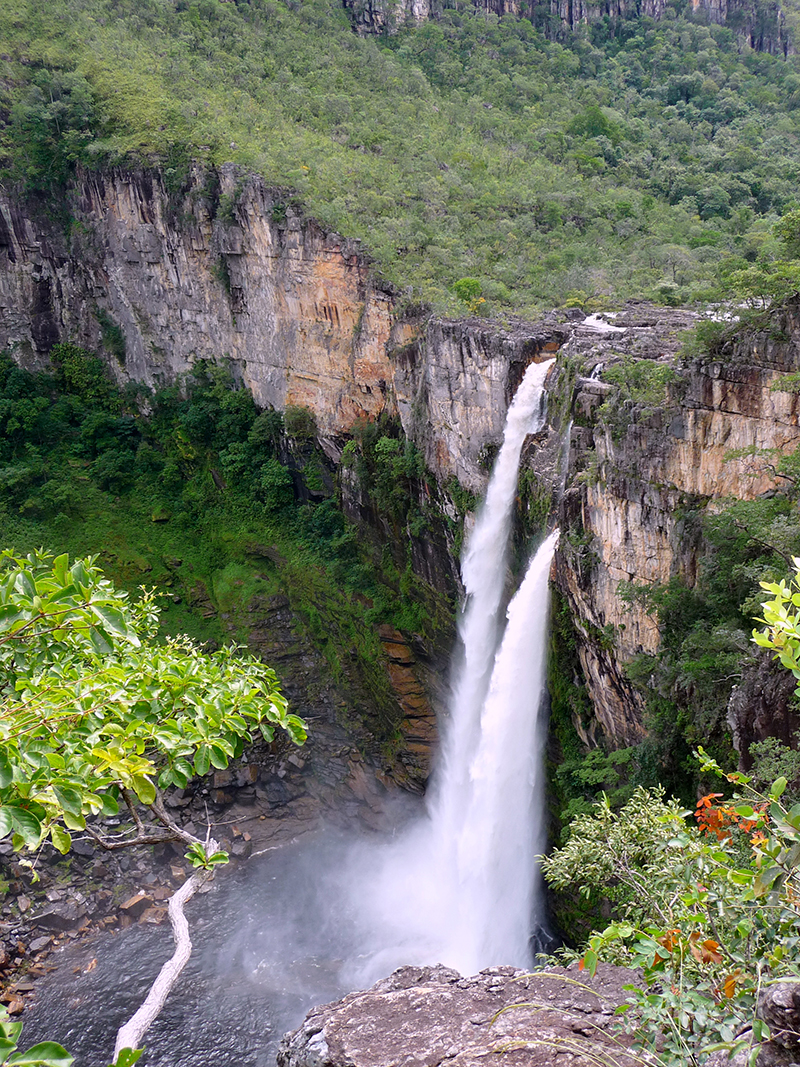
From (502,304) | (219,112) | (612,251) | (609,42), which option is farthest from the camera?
(609,42)

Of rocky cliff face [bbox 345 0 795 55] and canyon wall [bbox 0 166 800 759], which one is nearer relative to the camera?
canyon wall [bbox 0 166 800 759]

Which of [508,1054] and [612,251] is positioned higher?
[612,251]

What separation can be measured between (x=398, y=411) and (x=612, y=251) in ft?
27.1

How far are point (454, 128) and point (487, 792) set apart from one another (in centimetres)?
2399

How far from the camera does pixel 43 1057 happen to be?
2.56 m

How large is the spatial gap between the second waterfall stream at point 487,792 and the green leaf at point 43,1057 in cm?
1189

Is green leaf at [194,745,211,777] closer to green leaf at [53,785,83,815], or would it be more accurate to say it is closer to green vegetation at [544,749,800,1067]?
green leaf at [53,785,83,815]

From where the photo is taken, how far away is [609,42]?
1431 inches

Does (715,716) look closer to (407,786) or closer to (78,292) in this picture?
(407,786)

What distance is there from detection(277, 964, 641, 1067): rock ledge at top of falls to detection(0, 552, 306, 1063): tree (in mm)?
2410

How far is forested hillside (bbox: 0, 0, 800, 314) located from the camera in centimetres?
2055

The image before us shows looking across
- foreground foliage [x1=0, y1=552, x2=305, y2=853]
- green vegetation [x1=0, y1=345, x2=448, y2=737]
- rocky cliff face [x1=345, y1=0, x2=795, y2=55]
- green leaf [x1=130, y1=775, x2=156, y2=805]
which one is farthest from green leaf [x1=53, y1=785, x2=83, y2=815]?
rocky cliff face [x1=345, y1=0, x2=795, y2=55]

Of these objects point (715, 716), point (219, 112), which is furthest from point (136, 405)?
point (715, 716)

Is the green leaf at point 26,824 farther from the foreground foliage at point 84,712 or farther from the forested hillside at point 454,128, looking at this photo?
the forested hillside at point 454,128
